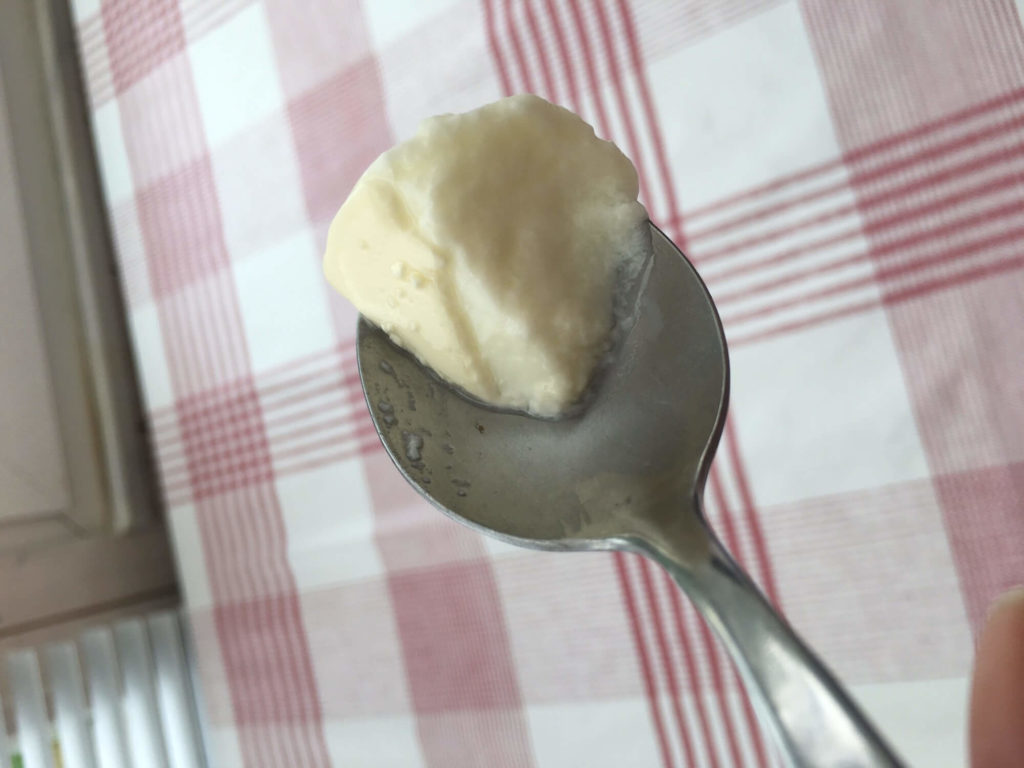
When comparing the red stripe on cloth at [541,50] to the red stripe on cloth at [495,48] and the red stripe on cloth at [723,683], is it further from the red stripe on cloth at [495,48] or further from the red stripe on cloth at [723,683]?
the red stripe on cloth at [723,683]

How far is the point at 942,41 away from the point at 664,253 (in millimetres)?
273

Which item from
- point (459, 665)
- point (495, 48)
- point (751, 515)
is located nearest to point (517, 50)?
point (495, 48)

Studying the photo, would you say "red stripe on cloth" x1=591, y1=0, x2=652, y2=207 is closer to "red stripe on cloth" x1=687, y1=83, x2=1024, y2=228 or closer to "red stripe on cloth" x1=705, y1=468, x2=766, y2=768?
"red stripe on cloth" x1=687, y1=83, x2=1024, y2=228

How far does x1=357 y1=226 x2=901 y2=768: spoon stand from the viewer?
0.74 ft

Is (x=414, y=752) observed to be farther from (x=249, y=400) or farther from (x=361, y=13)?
(x=361, y=13)

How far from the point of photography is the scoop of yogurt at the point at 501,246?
248mm

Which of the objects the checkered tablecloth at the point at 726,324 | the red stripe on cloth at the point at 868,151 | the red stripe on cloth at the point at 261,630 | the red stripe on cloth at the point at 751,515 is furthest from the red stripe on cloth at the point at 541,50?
the red stripe on cloth at the point at 261,630

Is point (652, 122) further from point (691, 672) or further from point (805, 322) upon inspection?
point (691, 672)

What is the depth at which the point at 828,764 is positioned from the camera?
0.16m

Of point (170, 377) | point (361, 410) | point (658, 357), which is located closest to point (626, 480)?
point (658, 357)

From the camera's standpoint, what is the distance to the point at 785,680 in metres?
0.17

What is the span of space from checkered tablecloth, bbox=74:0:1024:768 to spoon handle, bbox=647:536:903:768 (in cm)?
30

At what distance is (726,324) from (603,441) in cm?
28

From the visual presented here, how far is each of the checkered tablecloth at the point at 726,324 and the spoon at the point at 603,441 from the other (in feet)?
0.81
